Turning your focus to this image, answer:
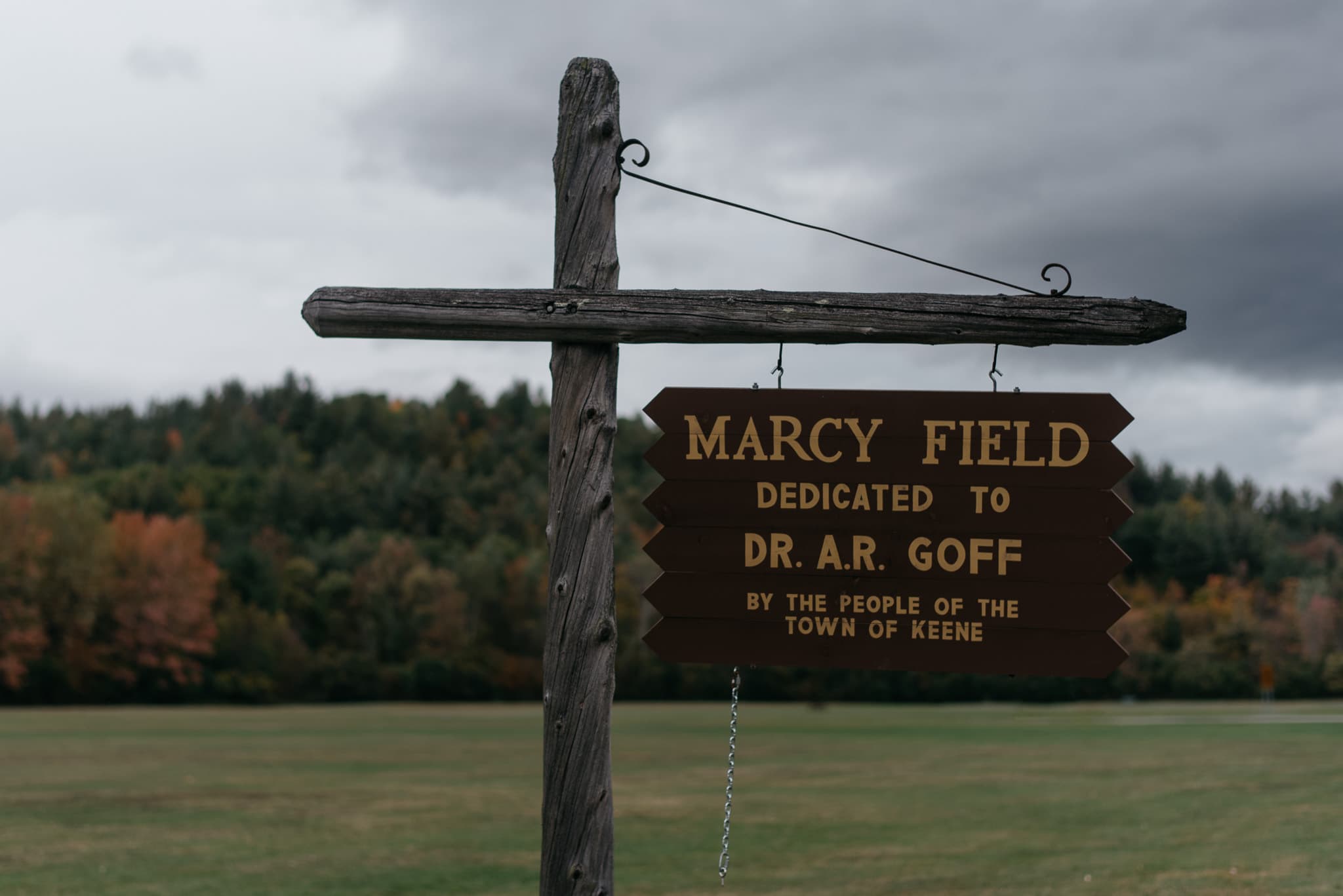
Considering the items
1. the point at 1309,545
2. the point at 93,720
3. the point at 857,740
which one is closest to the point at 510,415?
the point at 1309,545

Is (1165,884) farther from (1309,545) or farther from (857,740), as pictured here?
(1309,545)

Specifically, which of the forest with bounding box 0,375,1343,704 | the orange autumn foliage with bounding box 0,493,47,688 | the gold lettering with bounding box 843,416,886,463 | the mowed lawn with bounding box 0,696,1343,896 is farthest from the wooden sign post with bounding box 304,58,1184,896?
the orange autumn foliage with bounding box 0,493,47,688

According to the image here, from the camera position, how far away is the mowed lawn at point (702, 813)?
14492mm

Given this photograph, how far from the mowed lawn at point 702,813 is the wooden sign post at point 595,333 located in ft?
29.0

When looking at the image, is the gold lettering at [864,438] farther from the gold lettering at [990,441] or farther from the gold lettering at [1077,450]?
the gold lettering at [1077,450]

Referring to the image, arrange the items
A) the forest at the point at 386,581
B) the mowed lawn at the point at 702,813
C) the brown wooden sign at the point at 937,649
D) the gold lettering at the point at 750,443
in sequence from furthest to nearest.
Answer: the forest at the point at 386,581
the mowed lawn at the point at 702,813
the gold lettering at the point at 750,443
the brown wooden sign at the point at 937,649

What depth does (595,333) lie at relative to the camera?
18.6 ft

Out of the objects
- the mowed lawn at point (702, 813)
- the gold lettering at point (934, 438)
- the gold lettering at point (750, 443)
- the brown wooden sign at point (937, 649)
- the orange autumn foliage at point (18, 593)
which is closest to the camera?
the brown wooden sign at point (937, 649)

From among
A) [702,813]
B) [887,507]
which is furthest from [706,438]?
[702,813]

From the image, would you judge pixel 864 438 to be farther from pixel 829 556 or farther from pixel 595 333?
pixel 595 333

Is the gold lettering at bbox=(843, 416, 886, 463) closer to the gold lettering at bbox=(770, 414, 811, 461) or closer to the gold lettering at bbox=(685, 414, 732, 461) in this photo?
the gold lettering at bbox=(770, 414, 811, 461)

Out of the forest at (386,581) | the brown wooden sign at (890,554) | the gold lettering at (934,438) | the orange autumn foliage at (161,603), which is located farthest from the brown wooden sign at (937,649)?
the orange autumn foliage at (161,603)

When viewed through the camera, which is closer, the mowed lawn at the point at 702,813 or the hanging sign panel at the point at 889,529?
the hanging sign panel at the point at 889,529

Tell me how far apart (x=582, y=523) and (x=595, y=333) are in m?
0.84
